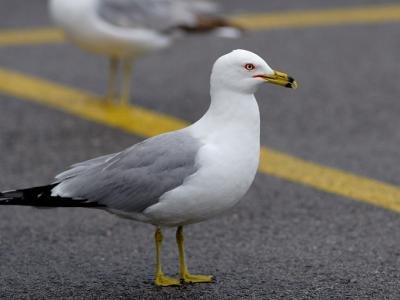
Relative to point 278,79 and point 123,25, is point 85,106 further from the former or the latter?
point 278,79

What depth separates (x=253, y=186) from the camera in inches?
236

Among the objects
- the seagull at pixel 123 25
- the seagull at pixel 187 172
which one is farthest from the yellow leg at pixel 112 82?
the seagull at pixel 187 172

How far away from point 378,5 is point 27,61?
397 centimetres

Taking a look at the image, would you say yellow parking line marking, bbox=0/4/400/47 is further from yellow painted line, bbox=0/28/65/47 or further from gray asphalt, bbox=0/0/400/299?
gray asphalt, bbox=0/0/400/299

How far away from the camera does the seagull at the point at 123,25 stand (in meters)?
7.48

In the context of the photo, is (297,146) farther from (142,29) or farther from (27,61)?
(27,61)

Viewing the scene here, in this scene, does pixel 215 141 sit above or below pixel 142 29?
below

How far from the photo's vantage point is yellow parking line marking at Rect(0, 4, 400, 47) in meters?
9.75

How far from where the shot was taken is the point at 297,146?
6766 millimetres

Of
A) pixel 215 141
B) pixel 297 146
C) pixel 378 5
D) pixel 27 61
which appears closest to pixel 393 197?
pixel 297 146

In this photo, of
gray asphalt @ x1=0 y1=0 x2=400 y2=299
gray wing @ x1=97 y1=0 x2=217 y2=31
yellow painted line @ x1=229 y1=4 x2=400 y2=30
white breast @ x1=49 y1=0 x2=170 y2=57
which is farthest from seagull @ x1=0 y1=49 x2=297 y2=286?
yellow painted line @ x1=229 y1=4 x2=400 y2=30

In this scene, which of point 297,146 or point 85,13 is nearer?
point 297,146

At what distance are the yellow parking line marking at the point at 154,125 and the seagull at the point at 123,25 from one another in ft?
0.81

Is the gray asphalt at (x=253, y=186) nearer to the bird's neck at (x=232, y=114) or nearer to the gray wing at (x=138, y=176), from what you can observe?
the gray wing at (x=138, y=176)
